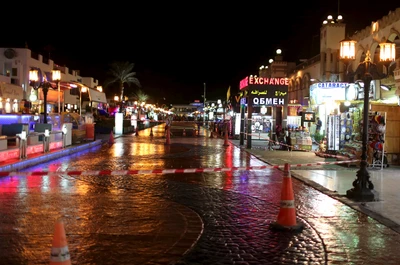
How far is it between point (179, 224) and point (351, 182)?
22.4 feet

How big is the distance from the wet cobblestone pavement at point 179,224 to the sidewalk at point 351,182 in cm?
30

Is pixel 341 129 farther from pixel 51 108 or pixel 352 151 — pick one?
pixel 51 108

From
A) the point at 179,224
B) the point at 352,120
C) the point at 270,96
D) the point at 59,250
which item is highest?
the point at 270,96

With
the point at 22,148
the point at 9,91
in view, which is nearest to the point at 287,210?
the point at 22,148

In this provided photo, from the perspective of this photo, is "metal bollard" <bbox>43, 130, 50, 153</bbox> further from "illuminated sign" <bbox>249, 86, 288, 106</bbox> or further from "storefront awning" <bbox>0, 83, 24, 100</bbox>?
"illuminated sign" <bbox>249, 86, 288, 106</bbox>

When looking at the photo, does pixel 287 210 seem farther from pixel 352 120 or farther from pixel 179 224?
pixel 352 120

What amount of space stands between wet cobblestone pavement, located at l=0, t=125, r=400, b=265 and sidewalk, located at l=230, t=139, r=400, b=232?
30cm

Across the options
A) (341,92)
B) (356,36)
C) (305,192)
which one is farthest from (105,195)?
(356,36)

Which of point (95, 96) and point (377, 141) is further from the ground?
point (95, 96)

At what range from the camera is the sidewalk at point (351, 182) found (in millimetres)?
8680

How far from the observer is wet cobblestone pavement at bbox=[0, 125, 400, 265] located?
5.88 metres

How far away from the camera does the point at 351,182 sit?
12.6 meters

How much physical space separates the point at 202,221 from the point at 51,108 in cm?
4075

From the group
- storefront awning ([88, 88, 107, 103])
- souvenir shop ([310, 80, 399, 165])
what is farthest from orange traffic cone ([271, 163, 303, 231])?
storefront awning ([88, 88, 107, 103])
